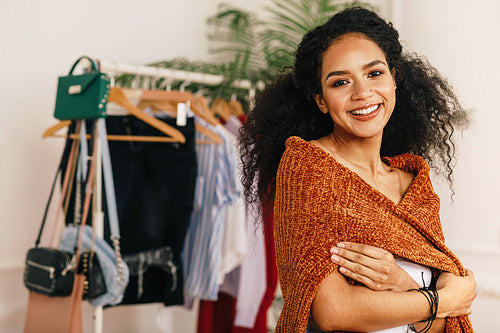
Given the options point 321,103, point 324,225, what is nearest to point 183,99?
point 321,103

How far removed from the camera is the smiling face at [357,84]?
142 cm

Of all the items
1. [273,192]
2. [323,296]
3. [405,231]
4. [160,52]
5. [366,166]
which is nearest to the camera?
[323,296]

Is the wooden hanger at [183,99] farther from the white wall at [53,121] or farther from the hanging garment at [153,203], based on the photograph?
the white wall at [53,121]

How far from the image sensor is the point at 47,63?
8.45 ft

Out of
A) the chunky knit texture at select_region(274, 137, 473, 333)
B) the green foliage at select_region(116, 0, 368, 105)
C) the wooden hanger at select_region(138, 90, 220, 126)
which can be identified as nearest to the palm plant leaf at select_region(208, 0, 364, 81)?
the green foliage at select_region(116, 0, 368, 105)

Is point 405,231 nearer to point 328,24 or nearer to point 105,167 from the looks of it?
point 328,24

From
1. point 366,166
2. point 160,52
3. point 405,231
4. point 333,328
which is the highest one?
point 160,52

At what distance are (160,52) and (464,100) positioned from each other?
1707 millimetres

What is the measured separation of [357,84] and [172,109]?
51.4 inches

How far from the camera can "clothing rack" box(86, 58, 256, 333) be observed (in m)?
2.08

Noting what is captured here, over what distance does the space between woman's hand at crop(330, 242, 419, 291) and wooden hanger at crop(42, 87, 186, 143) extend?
1.15 m

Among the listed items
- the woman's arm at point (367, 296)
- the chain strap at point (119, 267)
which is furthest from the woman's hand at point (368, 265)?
the chain strap at point (119, 267)

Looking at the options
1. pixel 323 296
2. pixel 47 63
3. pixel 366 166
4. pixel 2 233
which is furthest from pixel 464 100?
pixel 2 233

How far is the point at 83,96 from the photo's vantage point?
2.07 meters
